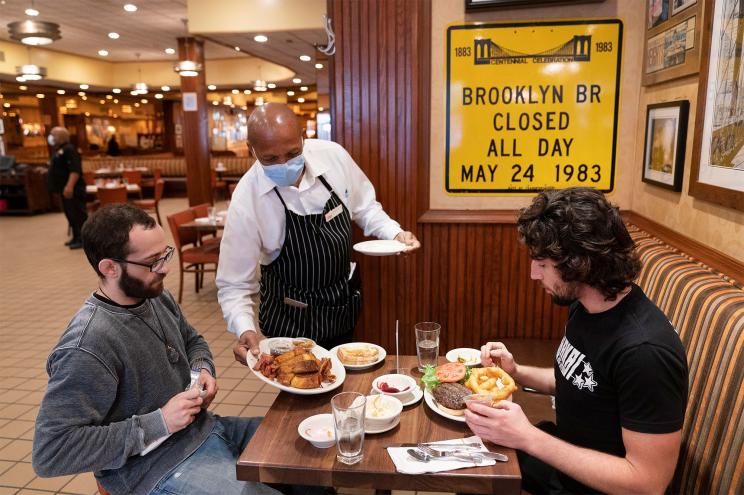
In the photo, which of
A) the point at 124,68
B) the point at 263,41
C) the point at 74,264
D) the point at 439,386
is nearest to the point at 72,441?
the point at 439,386

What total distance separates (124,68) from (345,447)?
16.4 meters

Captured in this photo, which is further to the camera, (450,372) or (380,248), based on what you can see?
(380,248)

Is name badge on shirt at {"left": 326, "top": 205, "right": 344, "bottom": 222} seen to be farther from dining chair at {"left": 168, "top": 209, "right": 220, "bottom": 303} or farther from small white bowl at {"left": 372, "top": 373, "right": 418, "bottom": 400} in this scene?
dining chair at {"left": 168, "top": 209, "right": 220, "bottom": 303}

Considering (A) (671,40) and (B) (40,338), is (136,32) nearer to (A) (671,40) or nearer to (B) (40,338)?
(B) (40,338)

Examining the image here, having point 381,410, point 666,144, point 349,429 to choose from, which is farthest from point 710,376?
point 666,144

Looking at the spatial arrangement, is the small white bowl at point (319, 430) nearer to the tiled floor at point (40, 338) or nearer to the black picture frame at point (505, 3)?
the tiled floor at point (40, 338)

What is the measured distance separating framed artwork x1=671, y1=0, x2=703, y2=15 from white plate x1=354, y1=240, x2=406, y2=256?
1530mm

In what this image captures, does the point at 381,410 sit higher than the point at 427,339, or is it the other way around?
the point at 427,339

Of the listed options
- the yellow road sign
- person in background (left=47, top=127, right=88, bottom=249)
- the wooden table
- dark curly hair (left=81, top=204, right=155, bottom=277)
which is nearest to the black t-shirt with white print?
the wooden table

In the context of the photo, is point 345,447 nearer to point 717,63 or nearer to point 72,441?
point 72,441

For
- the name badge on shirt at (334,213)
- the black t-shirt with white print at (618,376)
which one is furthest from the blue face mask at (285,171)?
the black t-shirt with white print at (618,376)

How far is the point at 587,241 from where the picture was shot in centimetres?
136

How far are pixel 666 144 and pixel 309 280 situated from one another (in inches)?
69.7

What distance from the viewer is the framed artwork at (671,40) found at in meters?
2.14
